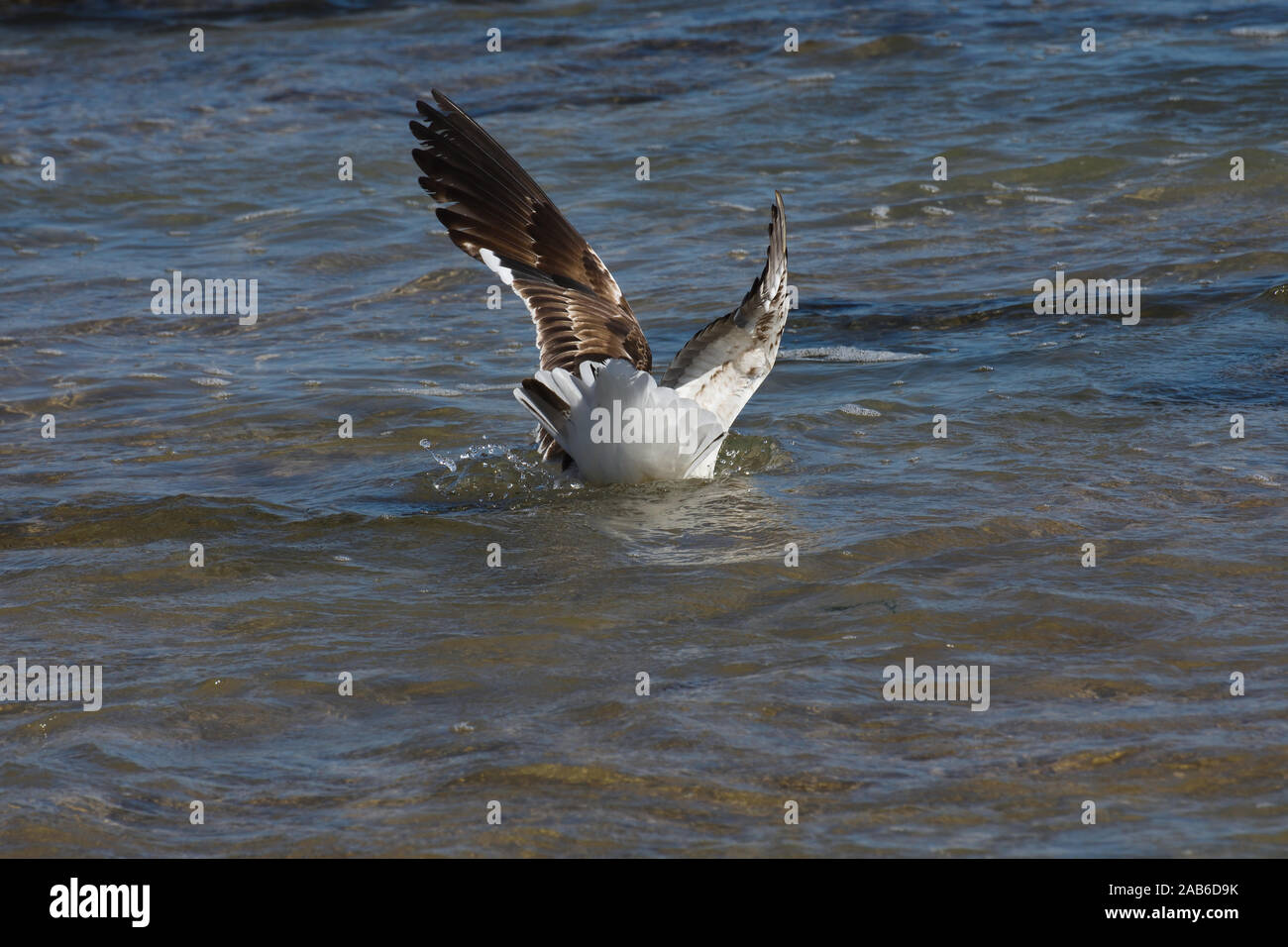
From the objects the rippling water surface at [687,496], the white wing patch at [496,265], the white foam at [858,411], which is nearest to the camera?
the rippling water surface at [687,496]

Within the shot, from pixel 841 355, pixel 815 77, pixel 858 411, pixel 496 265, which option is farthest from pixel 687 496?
pixel 815 77

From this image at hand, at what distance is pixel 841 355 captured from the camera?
26.8 ft

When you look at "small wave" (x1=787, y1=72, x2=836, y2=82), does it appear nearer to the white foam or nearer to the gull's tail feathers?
the white foam

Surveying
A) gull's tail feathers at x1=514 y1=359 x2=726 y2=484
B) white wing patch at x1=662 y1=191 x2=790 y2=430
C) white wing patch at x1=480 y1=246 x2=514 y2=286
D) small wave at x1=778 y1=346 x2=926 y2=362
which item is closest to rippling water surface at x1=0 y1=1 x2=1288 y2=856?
small wave at x1=778 y1=346 x2=926 y2=362

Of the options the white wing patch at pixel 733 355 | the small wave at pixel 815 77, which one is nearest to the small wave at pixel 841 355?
the white wing patch at pixel 733 355

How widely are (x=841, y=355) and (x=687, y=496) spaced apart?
2119mm

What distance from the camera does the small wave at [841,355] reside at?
26.4ft

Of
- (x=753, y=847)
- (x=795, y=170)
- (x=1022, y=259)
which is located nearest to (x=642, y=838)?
(x=753, y=847)

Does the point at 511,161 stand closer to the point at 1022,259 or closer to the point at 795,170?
the point at 1022,259

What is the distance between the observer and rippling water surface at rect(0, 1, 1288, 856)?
388 centimetres

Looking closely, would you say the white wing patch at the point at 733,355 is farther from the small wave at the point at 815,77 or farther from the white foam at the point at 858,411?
the small wave at the point at 815,77

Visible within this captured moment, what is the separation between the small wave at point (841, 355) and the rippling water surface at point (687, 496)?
0.04 m

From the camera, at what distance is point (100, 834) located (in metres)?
3.75

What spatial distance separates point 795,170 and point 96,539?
7.39 m
